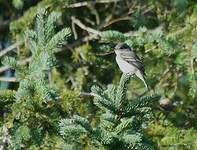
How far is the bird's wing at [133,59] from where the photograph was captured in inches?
159

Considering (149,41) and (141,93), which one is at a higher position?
(149,41)

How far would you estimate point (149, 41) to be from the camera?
14.0 ft

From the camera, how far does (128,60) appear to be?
4.16 metres

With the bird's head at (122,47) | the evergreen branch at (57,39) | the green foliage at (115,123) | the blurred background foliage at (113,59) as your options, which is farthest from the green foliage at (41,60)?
the bird's head at (122,47)

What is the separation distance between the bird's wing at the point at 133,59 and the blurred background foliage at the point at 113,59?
9 centimetres

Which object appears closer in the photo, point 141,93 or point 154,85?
point 154,85

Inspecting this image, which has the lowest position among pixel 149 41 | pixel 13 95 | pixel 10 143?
pixel 10 143

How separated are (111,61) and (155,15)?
0.93 m

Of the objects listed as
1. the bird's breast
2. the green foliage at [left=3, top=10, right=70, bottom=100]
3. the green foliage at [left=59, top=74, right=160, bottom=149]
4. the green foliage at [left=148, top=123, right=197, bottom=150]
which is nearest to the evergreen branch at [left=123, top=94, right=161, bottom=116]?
the green foliage at [left=59, top=74, right=160, bottom=149]

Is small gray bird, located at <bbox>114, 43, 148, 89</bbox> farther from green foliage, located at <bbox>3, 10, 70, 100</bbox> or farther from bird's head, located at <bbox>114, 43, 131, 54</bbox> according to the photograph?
green foliage, located at <bbox>3, 10, 70, 100</bbox>

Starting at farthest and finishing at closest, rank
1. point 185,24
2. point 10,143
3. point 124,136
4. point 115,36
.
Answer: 1. point 185,24
2. point 115,36
3. point 10,143
4. point 124,136

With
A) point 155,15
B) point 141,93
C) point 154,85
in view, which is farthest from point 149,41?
point 155,15

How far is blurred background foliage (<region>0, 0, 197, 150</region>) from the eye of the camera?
3524mm

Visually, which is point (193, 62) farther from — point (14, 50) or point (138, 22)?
point (14, 50)
